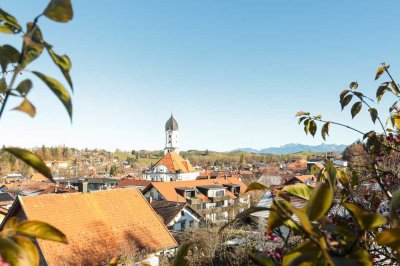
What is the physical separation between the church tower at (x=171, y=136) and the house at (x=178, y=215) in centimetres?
5758

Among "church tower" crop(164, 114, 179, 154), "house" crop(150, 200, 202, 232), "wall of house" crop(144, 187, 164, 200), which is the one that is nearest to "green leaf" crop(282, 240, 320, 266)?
"house" crop(150, 200, 202, 232)

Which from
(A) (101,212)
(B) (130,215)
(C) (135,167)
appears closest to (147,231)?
(B) (130,215)

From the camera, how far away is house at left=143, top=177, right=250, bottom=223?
128ft

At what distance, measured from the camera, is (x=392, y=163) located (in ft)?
14.7

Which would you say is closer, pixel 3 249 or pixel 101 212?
pixel 3 249

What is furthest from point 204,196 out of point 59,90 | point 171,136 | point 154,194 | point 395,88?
point 171,136

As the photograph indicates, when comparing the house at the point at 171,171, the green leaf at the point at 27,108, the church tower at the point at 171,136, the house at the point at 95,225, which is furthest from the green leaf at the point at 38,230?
the church tower at the point at 171,136

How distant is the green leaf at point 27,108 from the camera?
68 centimetres

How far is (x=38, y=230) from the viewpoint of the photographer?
728mm

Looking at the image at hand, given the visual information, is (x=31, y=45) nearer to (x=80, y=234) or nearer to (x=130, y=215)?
(x=80, y=234)

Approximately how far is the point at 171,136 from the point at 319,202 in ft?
298

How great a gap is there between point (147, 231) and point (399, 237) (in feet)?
58.0

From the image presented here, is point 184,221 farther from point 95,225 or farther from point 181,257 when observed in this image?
point 181,257

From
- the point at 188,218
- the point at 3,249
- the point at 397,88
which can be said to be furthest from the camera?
the point at 188,218
